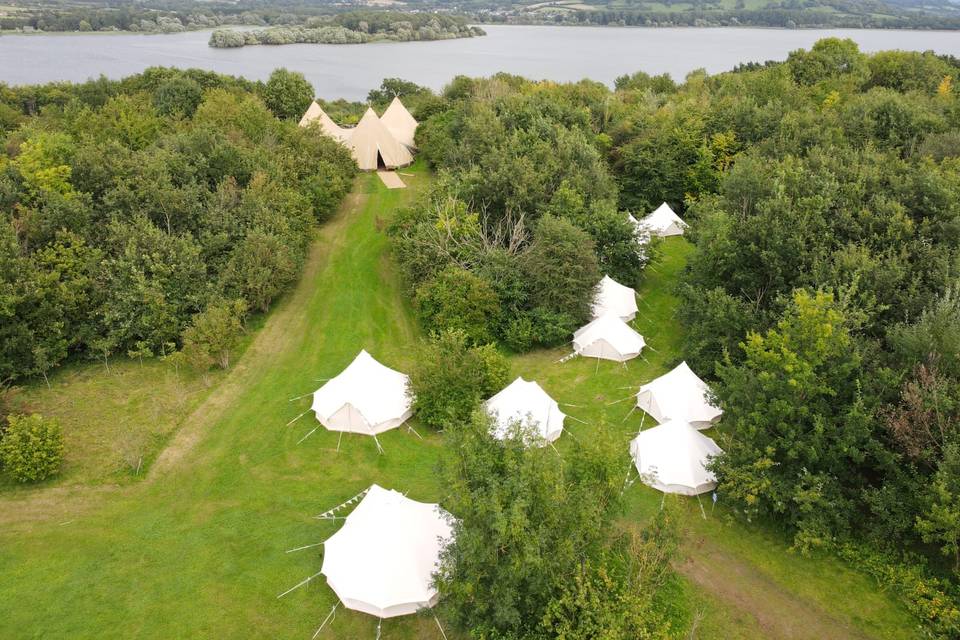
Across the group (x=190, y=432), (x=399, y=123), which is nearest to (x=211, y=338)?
(x=190, y=432)

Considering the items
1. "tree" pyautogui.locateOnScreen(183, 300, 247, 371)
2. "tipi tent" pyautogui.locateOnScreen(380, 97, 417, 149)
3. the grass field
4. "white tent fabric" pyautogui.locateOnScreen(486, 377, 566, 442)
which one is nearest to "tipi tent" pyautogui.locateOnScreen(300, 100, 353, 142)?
"tipi tent" pyautogui.locateOnScreen(380, 97, 417, 149)

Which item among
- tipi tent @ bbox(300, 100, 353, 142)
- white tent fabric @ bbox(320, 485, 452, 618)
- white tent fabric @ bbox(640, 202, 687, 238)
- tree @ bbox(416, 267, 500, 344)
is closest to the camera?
white tent fabric @ bbox(320, 485, 452, 618)

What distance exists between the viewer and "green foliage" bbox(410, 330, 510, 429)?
21.2m

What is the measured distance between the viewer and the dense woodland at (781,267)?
15906mm

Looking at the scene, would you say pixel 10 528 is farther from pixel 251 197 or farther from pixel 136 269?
pixel 251 197

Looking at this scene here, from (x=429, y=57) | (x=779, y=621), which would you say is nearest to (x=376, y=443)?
(x=779, y=621)

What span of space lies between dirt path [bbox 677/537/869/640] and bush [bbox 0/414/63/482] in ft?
63.7

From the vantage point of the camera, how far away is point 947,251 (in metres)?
20.8

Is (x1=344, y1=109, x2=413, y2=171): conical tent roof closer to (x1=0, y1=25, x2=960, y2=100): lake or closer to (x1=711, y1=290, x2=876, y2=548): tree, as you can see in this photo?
(x1=0, y1=25, x2=960, y2=100): lake

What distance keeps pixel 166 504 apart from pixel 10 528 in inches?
164

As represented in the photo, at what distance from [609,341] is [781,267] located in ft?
24.2

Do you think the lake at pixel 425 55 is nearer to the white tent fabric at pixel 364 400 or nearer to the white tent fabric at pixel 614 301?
the white tent fabric at pixel 614 301

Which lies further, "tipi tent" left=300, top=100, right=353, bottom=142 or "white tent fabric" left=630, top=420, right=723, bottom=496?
"tipi tent" left=300, top=100, right=353, bottom=142

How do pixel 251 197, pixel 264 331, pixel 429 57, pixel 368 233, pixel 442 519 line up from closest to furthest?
1. pixel 442 519
2. pixel 264 331
3. pixel 251 197
4. pixel 368 233
5. pixel 429 57
